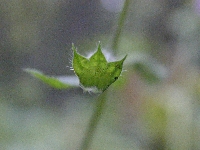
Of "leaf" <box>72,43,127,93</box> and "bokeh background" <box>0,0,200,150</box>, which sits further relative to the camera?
"bokeh background" <box>0,0,200,150</box>

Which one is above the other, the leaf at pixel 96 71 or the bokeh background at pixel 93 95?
the leaf at pixel 96 71

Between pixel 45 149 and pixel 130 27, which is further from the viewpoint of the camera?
pixel 130 27

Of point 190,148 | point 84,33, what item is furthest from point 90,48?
point 190,148

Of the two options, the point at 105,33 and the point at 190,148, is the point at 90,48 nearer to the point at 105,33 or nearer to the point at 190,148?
the point at 105,33

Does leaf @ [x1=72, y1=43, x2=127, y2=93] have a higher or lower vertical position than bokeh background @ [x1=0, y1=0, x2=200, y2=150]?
higher

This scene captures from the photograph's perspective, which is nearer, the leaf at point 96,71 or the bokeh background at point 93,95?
the leaf at point 96,71
